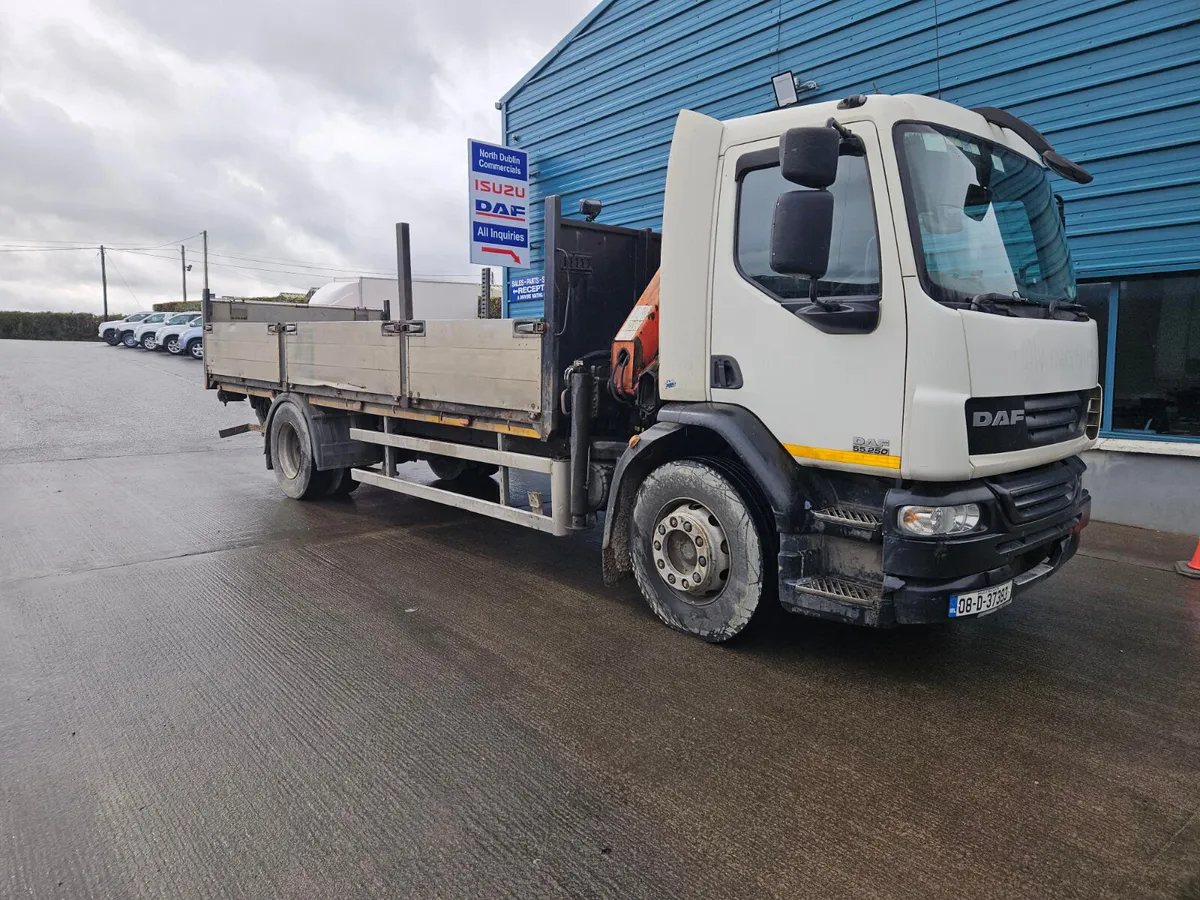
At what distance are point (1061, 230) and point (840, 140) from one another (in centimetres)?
182

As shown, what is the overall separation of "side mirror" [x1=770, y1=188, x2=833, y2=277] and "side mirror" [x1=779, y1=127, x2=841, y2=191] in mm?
75

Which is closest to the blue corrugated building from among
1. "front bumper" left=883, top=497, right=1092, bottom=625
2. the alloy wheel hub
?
"front bumper" left=883, top=497, right=1092, bottom=625

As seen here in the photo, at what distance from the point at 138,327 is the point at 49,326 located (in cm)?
2027

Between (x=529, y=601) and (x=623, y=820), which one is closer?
(x=623, y=820)

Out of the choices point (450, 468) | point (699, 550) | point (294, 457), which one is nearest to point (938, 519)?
point (699, 550)

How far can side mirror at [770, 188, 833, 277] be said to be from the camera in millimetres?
3430

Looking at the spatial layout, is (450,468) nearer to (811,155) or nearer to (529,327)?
(529,327)

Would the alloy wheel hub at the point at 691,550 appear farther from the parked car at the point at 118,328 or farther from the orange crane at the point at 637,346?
the parked car at the point at 118,328

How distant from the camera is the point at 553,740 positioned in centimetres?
335

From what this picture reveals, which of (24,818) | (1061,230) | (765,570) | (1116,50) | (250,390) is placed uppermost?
(1116,50)

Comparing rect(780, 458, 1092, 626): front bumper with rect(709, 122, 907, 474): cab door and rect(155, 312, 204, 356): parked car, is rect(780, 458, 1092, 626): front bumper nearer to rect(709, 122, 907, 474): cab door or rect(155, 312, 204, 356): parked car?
rect(709, 122, 907, 474): cab door

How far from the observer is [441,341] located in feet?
19.3

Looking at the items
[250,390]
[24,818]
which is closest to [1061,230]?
[24,818]

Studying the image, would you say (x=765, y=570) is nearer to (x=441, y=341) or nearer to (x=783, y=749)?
(x=783, y=749)
